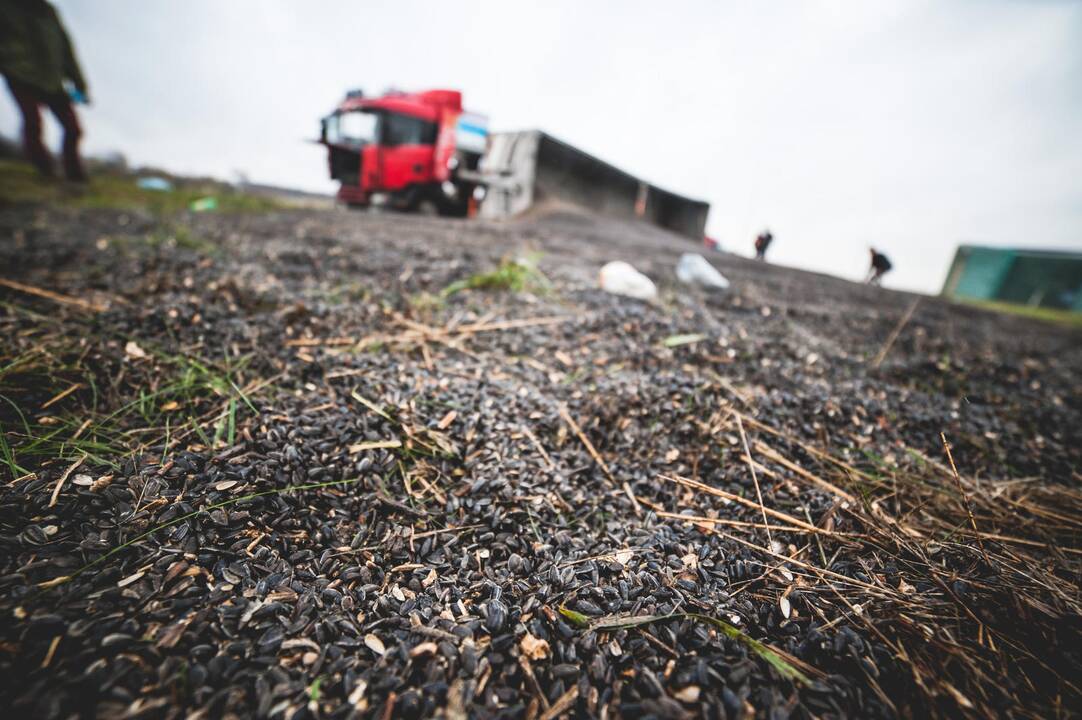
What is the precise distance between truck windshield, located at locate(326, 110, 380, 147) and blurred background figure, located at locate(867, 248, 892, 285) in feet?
46.2

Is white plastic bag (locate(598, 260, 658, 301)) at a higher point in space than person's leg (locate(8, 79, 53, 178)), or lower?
lower

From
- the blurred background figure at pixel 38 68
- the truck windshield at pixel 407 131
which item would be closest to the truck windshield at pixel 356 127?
the truck windshield at pixel 407 131

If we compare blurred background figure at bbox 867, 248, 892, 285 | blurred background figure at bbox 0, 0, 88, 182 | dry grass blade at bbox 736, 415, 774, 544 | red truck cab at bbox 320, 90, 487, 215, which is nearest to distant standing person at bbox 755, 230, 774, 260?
blurred background figure at bbox 867, 248, 892, 285

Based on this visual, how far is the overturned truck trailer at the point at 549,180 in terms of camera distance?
972cm

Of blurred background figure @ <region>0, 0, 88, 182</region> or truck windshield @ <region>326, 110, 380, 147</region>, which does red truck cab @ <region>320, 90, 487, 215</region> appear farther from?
blurred background figure @ <region>0, 0, 88, 182</region>

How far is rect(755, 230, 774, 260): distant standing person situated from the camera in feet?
54.3

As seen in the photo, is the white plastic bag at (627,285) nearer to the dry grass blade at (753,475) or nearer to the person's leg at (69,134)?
the dry grass blade at (753,475)

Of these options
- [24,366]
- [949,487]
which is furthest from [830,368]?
[24,366]

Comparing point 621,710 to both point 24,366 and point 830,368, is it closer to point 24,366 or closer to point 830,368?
point 24,366

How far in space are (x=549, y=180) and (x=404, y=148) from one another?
11.9ft

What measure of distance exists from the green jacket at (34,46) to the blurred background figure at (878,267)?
18.3 meters

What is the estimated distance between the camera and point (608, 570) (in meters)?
1.32

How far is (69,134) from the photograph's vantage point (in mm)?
7020

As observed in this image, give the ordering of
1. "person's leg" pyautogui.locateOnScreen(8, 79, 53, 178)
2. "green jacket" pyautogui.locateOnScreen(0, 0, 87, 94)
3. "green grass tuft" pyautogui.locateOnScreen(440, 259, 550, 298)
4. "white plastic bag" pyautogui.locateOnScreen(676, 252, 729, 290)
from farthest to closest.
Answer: "person's leg" pyautogui.locateOnScreen(8, 79, 53, 178)
"green jacket" pyautogui.locateOnScreen(0, 0, 87, 94)
"white plastic bag" pyautogui.locateOnScreen(676, 252, 729, 290)
"green grass tuft" pyautogui.locateOnScreen(440, 259, 550, 298)
